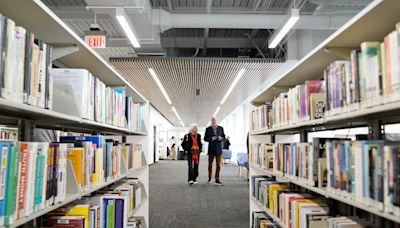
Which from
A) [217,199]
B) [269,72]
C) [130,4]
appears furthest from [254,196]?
[269,72]

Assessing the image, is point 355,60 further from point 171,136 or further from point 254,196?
point 171,136

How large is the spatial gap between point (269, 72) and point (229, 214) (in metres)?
Answer: 4.58

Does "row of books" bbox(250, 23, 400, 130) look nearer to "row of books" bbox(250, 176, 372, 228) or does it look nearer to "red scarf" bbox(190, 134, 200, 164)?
"row of books" bbox(250, 176, 372, 228)

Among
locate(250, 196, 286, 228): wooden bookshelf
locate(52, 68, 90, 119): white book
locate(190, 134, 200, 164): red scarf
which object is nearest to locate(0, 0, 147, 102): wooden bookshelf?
locate(52, 68, 90, 119): white book

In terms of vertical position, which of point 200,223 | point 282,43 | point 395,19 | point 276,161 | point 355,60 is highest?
point 282,43

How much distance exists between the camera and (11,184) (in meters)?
1.22

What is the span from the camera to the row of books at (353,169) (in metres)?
1.32

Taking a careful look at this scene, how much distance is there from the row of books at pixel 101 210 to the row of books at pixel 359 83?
1559mm

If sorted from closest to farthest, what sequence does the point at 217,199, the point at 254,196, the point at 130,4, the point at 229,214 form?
the point at 254,196, the point at 130,4, the point at 229,214, the point at 217,199

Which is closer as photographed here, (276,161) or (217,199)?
(276,161)

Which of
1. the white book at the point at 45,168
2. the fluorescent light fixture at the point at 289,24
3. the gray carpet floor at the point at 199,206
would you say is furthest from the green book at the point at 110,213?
the fluorescent light fixture at the point at 289,24

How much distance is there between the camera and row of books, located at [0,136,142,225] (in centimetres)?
121

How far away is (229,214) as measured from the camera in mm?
4945

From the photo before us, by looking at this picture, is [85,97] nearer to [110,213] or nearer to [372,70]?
[110,213]
